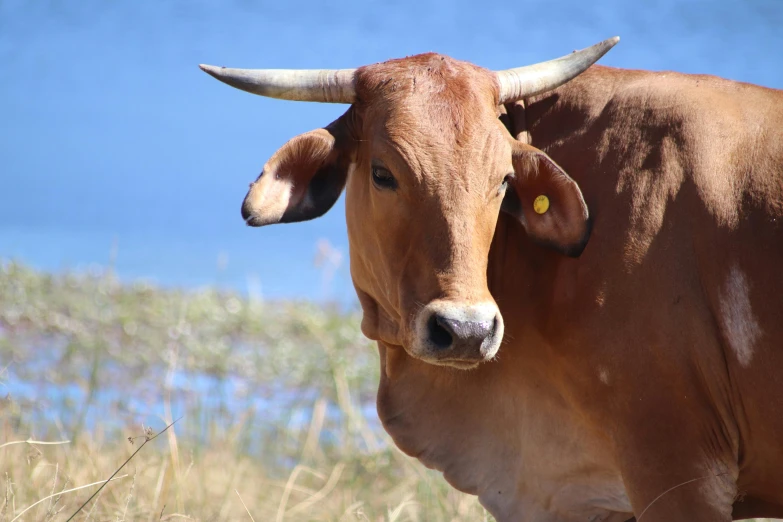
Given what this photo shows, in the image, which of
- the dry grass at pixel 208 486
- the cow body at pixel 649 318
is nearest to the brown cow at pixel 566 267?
the cow body at pixel 649 318

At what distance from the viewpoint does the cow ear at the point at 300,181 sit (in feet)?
12.1

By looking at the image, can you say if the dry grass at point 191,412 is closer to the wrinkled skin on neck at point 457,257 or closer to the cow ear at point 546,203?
the wrinkled skin on neck at point 457,257

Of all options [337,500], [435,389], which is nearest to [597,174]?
[435,389]

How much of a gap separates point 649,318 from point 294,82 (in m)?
1.60

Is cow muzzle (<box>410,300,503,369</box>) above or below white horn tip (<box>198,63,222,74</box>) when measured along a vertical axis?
below

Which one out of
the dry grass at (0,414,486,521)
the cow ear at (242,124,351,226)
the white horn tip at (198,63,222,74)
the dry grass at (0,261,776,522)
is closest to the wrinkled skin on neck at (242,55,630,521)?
the cow ear at (242,124,351,226)

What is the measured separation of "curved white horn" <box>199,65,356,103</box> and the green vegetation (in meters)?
1.59

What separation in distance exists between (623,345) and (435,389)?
3.13 feet

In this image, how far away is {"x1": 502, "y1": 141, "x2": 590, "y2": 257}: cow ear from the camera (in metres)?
3.48

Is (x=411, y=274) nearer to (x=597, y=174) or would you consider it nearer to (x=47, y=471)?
(x=597, y=174)

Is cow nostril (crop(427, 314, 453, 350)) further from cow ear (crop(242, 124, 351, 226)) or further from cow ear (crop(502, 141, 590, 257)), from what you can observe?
cow ear (crop(242, 124, 351, 226))

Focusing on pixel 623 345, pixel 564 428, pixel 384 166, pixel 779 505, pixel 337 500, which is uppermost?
pixel 384 166

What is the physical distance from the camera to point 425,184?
135 inches

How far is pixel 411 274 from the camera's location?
11.3ft
